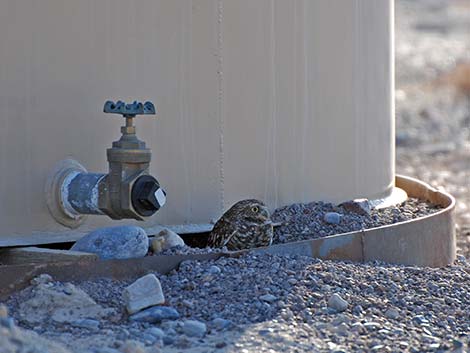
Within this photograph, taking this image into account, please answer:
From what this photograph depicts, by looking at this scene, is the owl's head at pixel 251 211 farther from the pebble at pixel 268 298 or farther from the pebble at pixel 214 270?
the pebble at pixel 268 298

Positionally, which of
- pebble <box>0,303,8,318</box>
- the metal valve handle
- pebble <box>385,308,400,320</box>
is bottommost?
pebble <box>385,308,400,320</box>

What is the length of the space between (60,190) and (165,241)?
1.52 feet

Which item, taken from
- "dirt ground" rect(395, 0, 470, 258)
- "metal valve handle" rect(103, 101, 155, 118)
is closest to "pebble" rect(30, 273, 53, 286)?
"metal valve handle" rect(103, 101, 155, 118)

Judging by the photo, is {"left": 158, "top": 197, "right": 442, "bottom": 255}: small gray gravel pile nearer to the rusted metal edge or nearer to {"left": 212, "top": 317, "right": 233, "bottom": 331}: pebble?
the rusted metal edge

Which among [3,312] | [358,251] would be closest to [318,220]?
[358,251]

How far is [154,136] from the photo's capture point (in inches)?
→ 195

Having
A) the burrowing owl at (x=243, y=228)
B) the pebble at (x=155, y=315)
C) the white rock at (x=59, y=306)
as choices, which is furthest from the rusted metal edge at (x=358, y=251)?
the pebble at (x=155, y=315)

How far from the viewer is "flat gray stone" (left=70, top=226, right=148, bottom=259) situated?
448 centimetres

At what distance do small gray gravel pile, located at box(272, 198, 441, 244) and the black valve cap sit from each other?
887 millimetres

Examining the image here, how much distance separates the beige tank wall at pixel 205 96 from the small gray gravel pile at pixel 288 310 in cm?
64

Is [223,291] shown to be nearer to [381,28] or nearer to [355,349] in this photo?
[355,349]

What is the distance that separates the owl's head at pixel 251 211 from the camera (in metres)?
4.92

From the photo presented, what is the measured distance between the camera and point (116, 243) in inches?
177

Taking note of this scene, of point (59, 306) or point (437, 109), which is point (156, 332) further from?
point (437, 109)
